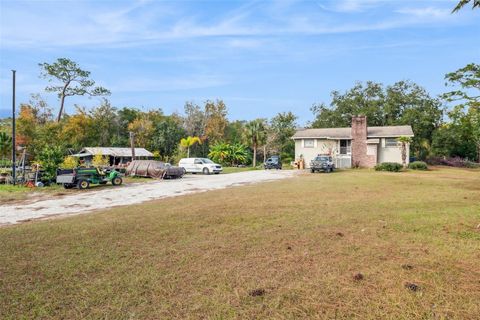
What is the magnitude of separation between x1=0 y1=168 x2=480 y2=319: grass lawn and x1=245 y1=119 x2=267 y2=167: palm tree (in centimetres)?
3329

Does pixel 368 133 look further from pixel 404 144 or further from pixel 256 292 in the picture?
pixel 256 292

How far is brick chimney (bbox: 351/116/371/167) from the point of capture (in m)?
34.5

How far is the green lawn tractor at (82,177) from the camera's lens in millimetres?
17391

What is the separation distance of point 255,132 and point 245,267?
122ft

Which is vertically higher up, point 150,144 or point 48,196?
point 150,144

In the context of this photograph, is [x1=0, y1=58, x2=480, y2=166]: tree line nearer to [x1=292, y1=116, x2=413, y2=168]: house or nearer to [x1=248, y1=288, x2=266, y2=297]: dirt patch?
[x1=292, y1=116, x2=413, y2=168]: house

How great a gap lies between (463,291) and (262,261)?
2604mm

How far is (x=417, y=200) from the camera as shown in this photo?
37.4 feet

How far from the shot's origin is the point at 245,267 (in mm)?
4918

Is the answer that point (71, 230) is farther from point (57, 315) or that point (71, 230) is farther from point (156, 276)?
point (57, 315)

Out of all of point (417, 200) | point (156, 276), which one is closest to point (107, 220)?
point (156, 276)

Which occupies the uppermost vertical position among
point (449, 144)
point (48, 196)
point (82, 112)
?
point (82, 112)

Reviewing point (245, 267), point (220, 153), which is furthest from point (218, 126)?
point (245, 267)

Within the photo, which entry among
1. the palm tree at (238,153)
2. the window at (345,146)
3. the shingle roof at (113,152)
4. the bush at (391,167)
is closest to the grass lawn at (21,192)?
the shingle roof at (113,152)
